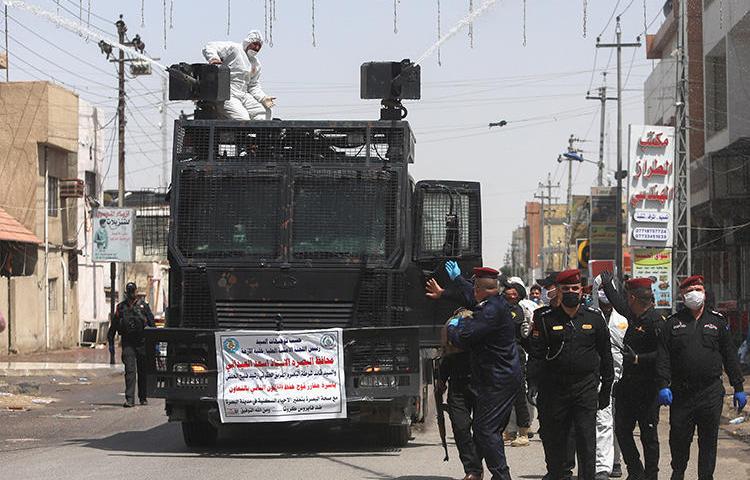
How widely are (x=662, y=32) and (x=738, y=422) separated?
43298 mm

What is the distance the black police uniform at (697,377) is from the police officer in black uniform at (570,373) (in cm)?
56

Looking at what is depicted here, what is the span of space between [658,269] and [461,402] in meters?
26.0

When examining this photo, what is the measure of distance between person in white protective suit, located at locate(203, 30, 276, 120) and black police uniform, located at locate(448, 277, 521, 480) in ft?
18.8

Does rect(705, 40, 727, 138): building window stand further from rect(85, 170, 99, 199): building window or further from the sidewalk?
rect(85, 170, 99, 199): building window

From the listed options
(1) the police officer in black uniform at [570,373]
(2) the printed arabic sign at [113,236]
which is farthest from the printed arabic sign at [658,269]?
(1) the police officer in black uniform at [570,373]

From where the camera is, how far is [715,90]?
42.7 meters

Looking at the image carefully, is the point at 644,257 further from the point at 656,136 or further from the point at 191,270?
the point at 191,270

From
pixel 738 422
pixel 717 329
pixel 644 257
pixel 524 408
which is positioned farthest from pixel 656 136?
pixel 717 329

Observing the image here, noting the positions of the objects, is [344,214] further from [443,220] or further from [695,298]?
[695,298]

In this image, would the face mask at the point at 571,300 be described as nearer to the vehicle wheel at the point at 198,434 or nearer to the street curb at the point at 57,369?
the vehicle wheel at the point at 198,434

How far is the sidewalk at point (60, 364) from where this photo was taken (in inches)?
1230

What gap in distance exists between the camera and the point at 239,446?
14.7m

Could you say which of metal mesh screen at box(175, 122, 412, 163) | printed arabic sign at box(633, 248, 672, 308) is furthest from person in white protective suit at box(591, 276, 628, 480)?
printed arabic sign at box(633, 248, 672, 308)

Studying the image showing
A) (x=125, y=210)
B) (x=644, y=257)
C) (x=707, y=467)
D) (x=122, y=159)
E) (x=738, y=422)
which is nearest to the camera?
(x=707, y=467)
